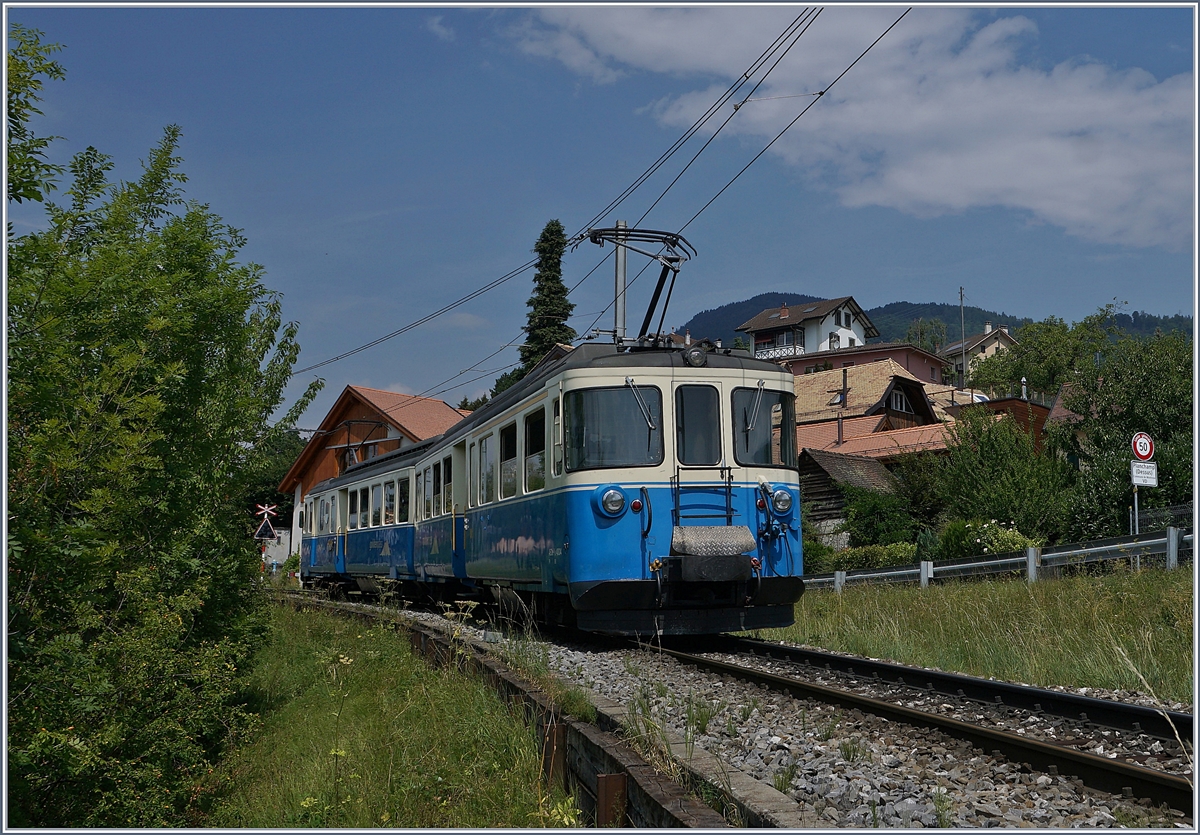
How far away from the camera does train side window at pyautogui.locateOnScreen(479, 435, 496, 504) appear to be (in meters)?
13.1

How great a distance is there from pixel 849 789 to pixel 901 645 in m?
5.76

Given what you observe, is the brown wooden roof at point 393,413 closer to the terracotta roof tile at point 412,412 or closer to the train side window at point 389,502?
the terracotta roof tile at point 412,412

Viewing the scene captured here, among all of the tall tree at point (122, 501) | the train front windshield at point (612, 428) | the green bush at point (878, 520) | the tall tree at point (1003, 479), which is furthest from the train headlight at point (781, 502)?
the green bush at point (878, 520)

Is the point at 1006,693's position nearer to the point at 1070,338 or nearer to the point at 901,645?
the point at 901,645

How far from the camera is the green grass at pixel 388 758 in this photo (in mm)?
6480

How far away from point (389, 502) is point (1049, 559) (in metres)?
11.8

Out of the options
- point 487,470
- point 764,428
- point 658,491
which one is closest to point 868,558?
point 487,470

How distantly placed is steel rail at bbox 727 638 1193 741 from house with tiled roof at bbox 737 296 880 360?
100 meters

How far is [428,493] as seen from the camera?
17328 millimetres

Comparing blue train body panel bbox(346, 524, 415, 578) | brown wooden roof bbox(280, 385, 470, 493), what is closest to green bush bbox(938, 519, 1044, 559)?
blue train body panel bbox(346, 524, 415, 578)

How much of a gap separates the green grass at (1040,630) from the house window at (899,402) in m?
41.8

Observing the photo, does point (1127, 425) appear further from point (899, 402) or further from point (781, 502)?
point (899, 402)

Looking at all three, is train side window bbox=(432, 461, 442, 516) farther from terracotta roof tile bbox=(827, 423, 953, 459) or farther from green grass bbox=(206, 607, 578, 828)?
terracotta roof tile bbox=(827, 423, 953, 459)

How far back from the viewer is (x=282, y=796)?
8.24m
